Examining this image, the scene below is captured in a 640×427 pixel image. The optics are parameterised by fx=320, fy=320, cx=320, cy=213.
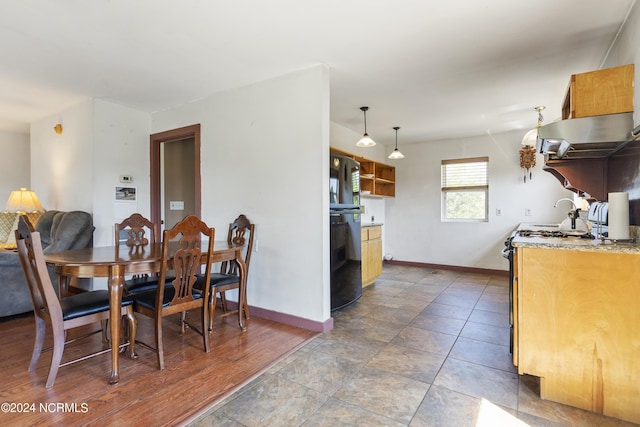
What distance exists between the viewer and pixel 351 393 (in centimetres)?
189

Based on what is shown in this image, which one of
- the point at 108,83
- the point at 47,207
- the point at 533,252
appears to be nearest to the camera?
the point at 533,252

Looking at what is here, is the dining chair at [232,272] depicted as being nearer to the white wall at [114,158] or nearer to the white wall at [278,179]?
the white wall at [278,179]

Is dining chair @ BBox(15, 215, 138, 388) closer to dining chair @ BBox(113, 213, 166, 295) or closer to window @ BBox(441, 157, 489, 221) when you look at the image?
dining chair @ BBox(113, 213, 166, 295)

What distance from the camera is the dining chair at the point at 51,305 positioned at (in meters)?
1.84

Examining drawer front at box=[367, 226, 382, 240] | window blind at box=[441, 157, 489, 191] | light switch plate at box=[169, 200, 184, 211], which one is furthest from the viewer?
window blind at box=[441, 157, 489, 191]

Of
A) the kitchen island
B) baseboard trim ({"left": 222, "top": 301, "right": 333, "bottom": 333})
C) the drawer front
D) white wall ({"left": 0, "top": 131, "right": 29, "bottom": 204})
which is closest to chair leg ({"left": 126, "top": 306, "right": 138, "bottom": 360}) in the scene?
baseboard trim ({"left": 222, "top": 301, "right": 333, "bottom": 333})

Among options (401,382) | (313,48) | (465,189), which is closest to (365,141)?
(313,48)

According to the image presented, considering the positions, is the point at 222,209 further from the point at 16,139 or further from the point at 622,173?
the point at 16,139

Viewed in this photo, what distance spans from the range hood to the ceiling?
72 cm

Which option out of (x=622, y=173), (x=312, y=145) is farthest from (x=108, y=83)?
(x=622, y=173)

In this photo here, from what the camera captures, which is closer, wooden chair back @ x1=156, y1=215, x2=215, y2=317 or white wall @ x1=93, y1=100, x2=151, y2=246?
wooden chair back @ x1=156, y1=215, x2=215, y2=317

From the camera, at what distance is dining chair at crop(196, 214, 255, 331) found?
8.75 feet

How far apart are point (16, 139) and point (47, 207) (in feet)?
6.77

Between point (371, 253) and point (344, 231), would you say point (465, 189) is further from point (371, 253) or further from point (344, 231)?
point (344, 231)
